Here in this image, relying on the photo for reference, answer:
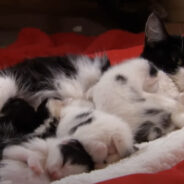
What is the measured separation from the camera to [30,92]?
1432 mm

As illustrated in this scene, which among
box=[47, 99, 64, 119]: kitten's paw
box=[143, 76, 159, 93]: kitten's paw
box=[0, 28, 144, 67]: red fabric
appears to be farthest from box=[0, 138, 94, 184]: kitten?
box=[0, 28, 144, 67]: red fabric

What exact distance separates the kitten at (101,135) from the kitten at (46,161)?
31 mm

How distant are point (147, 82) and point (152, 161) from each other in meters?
0.43

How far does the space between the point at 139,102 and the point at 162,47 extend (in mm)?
395

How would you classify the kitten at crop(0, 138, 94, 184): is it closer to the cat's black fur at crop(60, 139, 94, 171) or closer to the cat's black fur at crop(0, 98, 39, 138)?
the cat's black fur at crop(60, 139, 94, 171)

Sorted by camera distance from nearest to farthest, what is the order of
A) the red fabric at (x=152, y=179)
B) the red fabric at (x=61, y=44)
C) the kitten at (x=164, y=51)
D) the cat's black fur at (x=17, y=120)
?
the red fabric at (x=152, y=179) → the cat's black fur at (x=17, y=120) → the kitten at (x=164, y=51) → the red fabric at (x=61, y=44)

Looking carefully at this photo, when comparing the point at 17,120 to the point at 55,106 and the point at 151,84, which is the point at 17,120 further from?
the point at 151,84

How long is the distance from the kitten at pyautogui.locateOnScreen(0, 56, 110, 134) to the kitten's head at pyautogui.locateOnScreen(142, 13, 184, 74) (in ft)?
0.78

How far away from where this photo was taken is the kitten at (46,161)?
89 centimetres

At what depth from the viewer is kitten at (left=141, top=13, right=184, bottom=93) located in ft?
4.49

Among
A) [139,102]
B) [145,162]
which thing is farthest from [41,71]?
[145,162]

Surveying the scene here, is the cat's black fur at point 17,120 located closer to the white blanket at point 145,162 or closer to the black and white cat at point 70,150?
the black and white cat at point 70,150

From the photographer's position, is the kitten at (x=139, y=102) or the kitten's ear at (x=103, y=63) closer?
the kitten at (x=139, y=102)

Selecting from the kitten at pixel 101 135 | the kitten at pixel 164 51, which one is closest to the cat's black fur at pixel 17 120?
the kitten at pixel 101 135
